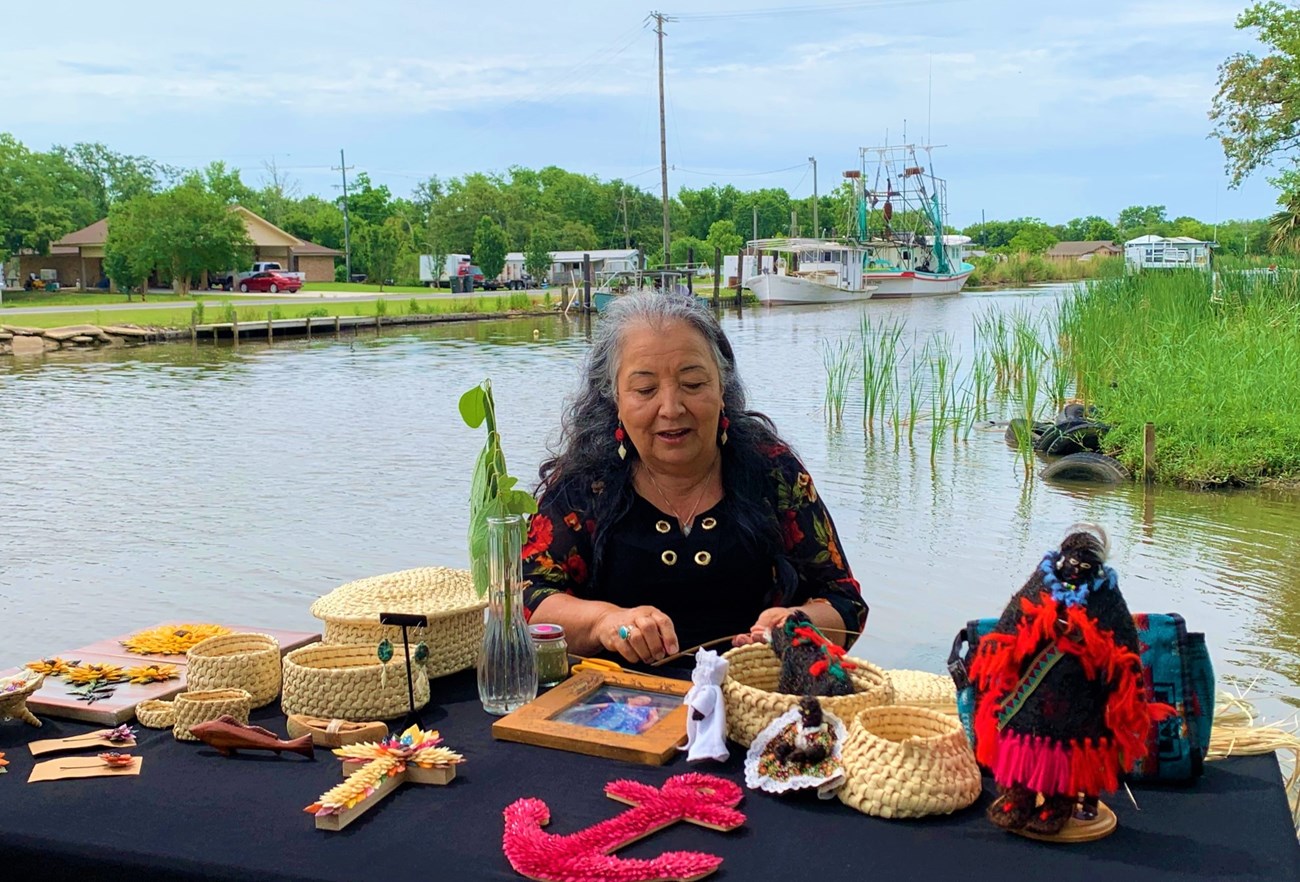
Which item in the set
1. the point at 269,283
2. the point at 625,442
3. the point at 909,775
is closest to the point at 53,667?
the point at 625,442

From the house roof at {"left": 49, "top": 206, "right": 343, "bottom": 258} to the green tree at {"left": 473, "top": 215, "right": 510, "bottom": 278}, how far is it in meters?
7.26

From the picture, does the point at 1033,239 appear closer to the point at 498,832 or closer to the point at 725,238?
the point at 725,238

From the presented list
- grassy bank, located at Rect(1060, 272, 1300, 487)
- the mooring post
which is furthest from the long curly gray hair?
grassy bank, located at Rect(1060, 272, 1300, 487)

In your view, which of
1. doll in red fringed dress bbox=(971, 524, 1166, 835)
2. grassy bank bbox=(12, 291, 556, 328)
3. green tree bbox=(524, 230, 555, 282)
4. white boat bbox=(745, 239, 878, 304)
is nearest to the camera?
doll in red fringed dress bbox=(971, 524, 1166, 835)

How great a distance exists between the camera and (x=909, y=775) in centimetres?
141

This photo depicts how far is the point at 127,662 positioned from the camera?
2.03 m

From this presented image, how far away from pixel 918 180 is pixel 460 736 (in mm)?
43315

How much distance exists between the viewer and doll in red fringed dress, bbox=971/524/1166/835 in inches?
50.8

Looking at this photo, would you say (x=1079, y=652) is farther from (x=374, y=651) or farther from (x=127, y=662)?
(x=127, y=662)

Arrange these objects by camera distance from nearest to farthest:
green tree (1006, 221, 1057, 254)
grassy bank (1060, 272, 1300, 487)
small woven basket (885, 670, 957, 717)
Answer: small woven basket (885, 670, 957, 717) < grassy bank (1060, 272, 1300, 487) < green tree (1006, 221, 1057, 254)

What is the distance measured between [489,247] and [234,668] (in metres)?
49.0

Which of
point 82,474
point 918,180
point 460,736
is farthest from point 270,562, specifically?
point 918,180

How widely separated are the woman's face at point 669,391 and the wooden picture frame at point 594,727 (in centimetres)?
57

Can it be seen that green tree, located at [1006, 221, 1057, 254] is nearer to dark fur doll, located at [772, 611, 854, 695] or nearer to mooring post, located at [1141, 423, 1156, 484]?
mooring post, located at [1141, 423, 1156, 484]
